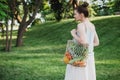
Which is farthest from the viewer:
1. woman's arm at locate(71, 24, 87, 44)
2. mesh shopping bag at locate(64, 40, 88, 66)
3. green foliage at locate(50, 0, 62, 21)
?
green foliage at locate(50, 0, 62, 21)

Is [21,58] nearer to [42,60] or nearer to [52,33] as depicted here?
[42,60]

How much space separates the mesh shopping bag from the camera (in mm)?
7863

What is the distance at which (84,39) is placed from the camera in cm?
764

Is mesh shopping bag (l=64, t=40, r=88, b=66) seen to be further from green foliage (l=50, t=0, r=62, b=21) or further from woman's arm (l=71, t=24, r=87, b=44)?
green foliage (l=50, t=0, r=62, b=21)

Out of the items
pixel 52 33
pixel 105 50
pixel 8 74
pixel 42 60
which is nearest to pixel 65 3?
pixel 52 33

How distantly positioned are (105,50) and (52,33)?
43.0 feet

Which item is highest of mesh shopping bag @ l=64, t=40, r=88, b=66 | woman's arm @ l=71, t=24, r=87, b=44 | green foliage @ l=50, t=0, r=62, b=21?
woman's arm @ l=71, t=24, r=87, b=44

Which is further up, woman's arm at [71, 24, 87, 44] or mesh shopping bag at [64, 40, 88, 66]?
woman's arm at [71, 24, 87, 44]

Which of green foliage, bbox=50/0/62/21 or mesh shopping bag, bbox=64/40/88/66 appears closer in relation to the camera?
mesh shopping bag, bbox=64/40/88/66

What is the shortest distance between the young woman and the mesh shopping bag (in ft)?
0.35

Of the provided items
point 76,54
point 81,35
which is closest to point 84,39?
point 81,35

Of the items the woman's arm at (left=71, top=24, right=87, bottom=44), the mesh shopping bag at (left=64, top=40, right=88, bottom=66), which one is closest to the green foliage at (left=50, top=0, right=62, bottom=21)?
the mesh shopping bag at (left=64, top=40, right=88, bottom=66)

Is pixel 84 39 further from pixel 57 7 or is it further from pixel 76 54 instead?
pixel 57 7

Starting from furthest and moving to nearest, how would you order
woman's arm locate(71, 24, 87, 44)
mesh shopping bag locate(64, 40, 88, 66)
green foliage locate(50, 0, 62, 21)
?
green foliage locate(50, 0, 62, 21), mesh shopping bag locate(64, 40, 88, 66), woman's arm locate(71, 24, 87, 44)
